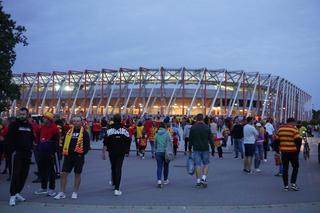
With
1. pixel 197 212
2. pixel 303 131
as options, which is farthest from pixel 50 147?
pixel 303 131

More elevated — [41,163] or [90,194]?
[41,163]

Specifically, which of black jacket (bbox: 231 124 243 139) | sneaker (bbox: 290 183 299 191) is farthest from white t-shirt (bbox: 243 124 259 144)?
black jacket (bbox: 231 124 243 139)

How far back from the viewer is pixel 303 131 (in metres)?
17.9

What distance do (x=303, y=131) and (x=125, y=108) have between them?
4588 cm

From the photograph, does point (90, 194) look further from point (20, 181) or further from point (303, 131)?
point (303, 131)

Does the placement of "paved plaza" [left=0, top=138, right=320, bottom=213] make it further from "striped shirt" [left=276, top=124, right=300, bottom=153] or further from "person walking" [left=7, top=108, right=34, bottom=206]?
"striped shirt" [left=276, top=124, right=300, bottom=153]

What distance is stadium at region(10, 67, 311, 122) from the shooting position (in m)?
62.7

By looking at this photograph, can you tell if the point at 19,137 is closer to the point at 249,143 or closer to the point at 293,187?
the point at 293,187

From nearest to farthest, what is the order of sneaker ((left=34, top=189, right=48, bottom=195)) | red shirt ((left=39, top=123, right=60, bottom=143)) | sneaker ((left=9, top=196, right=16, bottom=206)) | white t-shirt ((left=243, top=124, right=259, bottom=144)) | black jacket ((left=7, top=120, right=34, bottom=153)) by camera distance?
sneaker ((left=9, top=196, right=16, bottom=206)), black jacket ((left=7, top=120, right=34, bottom=153)), sneaker ((left=34, top=189, right=48, bottom=195)), red shirt ((left=39, top=123, right=60, bottom=143)), white t-shirt ((left=243, top=124, right=259, bottom=144))

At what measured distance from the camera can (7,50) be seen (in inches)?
739

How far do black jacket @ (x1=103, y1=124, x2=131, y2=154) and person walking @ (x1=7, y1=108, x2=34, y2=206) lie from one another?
1.74 meters

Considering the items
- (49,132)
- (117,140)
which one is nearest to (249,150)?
(117,140)

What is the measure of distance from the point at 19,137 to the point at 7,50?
11166 mm

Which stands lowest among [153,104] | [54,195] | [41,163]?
[54,195]
